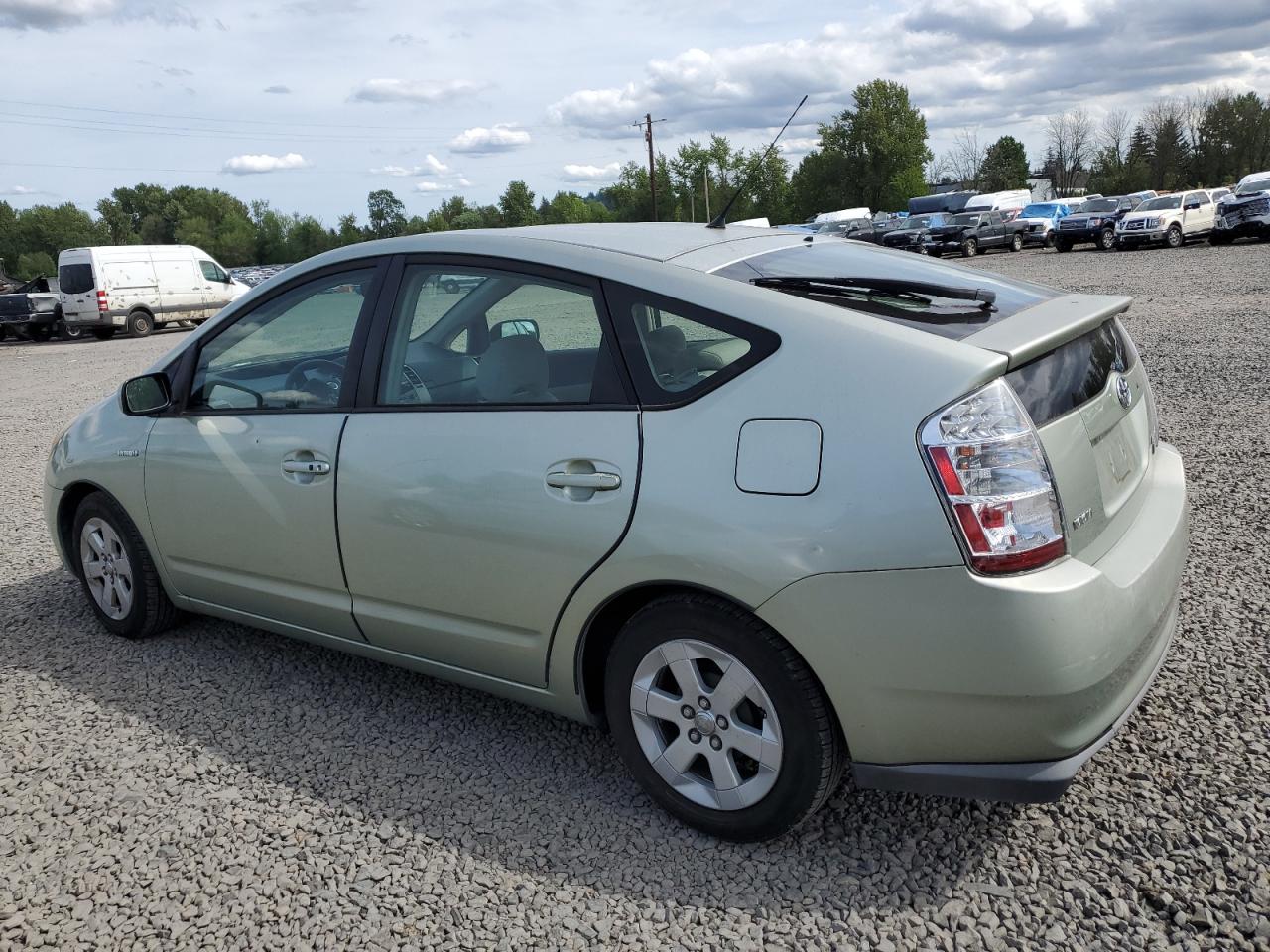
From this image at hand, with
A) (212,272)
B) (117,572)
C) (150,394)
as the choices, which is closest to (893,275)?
(150,394)

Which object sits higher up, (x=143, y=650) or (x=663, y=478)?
(x=663, y=478)

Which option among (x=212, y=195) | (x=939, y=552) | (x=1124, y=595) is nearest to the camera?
(x=939, y=552)

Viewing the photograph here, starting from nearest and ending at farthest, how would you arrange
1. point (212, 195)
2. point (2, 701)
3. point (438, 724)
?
1. point (438, 724)
2. point (2, 701)
3. point (212, 195)

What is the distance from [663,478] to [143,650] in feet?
9.35

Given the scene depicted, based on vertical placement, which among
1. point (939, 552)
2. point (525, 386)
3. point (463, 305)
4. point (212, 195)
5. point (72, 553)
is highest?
point (212, 195)

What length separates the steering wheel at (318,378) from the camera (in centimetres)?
348

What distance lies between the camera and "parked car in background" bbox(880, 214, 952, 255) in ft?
124

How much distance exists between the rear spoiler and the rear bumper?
516 millimetres

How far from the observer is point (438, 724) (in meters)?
3.59

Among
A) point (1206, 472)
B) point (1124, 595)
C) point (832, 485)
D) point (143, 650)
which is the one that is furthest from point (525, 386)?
point (1206, 472)

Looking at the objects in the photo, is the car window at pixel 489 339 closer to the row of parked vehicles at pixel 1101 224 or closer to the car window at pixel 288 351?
the car window at pixel 288 351

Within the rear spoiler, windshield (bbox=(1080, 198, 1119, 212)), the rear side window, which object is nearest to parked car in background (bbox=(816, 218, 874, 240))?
windshield (bbox=(1080, 198, 1119, 212))

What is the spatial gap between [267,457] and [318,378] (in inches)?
12.7

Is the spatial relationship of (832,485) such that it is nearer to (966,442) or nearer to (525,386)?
(966,442)
